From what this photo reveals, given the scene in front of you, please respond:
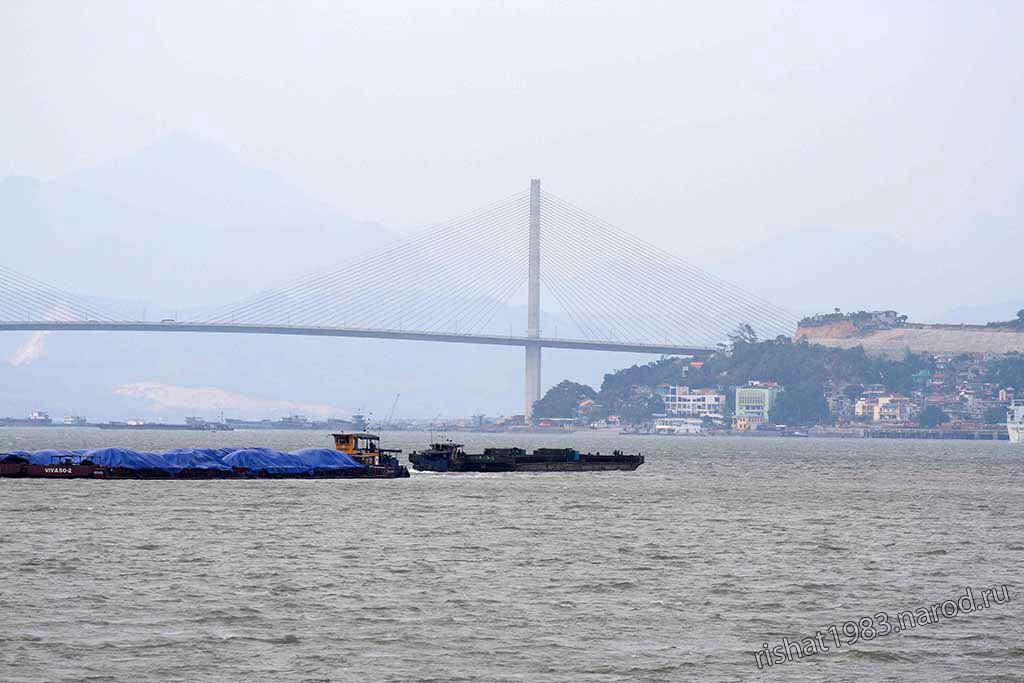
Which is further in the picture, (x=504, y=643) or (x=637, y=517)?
(x=637, y=517)

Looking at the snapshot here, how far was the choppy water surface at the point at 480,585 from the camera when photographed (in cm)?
3128

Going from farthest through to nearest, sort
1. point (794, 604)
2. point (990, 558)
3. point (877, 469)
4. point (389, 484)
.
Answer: point (877, 469)
point (389, 484)
point (990, 558)
point (794, 604)

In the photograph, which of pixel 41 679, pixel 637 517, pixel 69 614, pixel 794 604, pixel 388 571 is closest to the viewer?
pixel 41 679

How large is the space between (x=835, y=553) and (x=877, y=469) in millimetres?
79109

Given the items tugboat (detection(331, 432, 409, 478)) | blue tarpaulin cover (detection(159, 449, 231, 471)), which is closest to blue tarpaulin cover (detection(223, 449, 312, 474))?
blue tarpaulin cover (detection(159, 449, 231, 471))

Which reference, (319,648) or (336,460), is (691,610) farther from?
(336,460)

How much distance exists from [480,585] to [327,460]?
51669 mm

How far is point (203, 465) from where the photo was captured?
8906 cm

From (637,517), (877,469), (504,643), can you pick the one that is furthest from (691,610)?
(877,469)

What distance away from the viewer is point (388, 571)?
146 feet

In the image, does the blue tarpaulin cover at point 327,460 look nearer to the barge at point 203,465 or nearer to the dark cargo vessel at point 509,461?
the barge at point 203,465

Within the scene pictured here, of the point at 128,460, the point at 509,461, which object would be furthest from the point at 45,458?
the point at 509,461

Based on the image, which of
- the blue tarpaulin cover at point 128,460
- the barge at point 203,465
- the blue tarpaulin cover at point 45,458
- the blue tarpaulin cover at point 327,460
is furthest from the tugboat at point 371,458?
the blue tarpaulin cover at point 45,458

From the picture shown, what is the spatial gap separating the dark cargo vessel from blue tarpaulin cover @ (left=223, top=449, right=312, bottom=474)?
15130 mm
